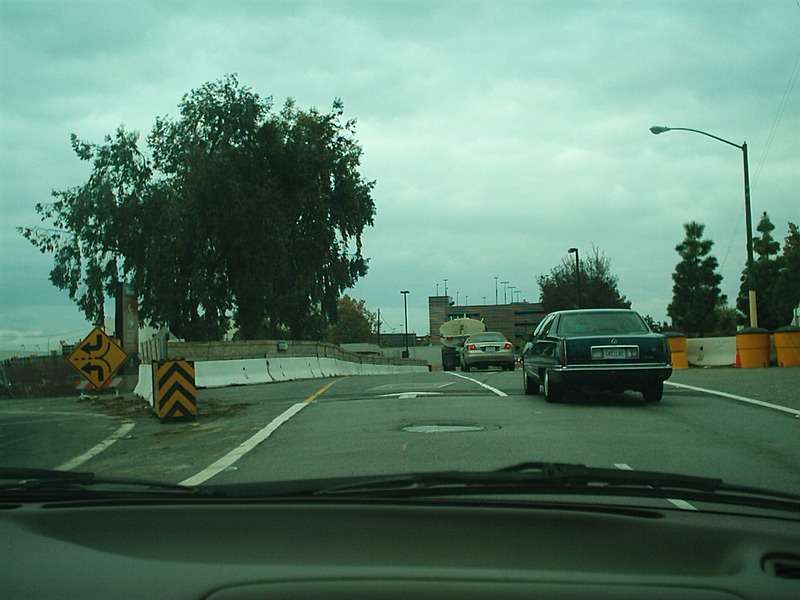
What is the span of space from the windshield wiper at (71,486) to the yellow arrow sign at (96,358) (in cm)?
1461

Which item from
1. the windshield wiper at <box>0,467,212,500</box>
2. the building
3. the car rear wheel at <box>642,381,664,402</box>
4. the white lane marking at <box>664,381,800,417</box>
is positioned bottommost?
the white lane marking at <box>664,381,800,417</box>

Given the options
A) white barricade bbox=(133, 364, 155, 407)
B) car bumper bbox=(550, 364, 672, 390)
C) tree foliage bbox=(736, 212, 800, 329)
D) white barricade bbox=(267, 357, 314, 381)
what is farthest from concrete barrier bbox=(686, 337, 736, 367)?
tree foliage bbox=(736, 212, 800, 329)

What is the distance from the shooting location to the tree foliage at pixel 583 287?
57.8 meters

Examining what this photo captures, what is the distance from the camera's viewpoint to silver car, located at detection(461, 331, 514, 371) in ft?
99.5

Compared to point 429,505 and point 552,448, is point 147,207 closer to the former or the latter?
point 552,448

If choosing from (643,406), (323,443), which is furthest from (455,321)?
(323,443)

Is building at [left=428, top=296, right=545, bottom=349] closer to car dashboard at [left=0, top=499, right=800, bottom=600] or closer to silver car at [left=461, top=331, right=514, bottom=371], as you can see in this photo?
silver car at [left=461, top=331, right=514, bottom=371]

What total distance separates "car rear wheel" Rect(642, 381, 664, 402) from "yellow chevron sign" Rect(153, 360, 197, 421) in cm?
719

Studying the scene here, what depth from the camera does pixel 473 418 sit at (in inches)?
444

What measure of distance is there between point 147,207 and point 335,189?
10.1 metres

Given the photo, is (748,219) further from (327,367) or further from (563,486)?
(563,486)

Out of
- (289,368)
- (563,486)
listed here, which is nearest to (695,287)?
(289,368)

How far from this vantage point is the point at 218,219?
37281mm

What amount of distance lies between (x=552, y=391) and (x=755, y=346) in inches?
488
